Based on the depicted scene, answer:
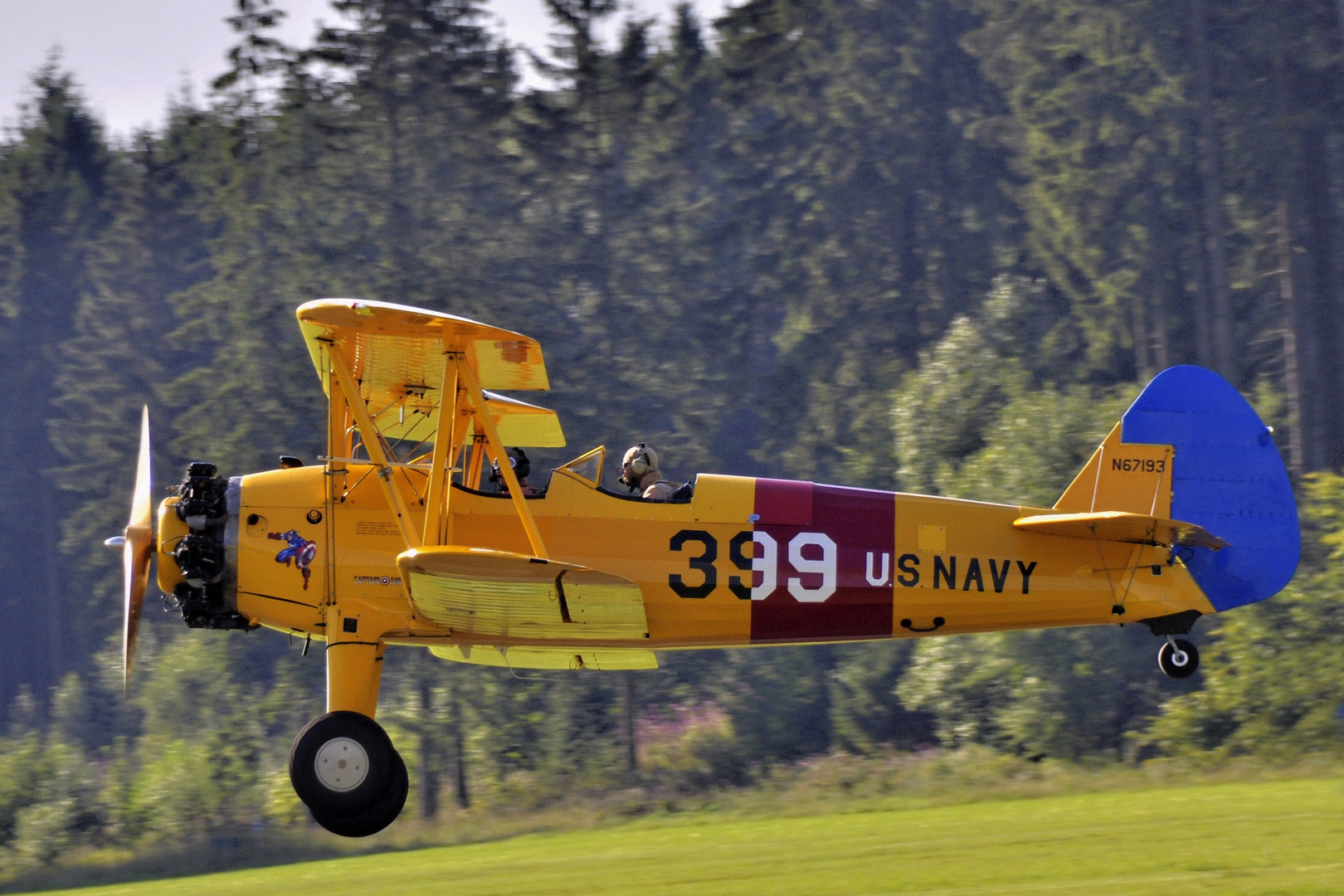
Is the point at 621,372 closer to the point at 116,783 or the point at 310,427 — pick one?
the point at 310,427

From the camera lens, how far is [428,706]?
23.7m

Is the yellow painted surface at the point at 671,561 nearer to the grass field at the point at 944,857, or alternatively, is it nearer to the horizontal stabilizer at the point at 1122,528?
the horizontal stabilizer at the point at 1122,528

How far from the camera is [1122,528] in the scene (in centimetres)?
935

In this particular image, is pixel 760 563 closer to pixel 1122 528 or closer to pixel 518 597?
pixel 518 597

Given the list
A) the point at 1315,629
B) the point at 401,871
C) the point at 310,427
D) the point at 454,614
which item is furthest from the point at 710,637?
the point at 310,427

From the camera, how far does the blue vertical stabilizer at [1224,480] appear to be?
31.8 feet

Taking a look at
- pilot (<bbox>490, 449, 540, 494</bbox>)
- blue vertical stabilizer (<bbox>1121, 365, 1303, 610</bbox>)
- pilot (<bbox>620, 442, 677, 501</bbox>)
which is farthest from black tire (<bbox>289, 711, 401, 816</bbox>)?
blue vertical stabilizer (<bbox>1121, 365, 1303, 610</bbox>)

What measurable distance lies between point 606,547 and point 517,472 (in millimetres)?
983

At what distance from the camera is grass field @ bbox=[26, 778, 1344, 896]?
366 inches

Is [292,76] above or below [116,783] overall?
above

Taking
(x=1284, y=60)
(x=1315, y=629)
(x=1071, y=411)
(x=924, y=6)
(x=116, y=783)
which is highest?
(x=924, y=6)

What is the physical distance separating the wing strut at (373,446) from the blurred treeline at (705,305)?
42.5 ft

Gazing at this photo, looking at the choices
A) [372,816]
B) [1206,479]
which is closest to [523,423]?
[372,816]

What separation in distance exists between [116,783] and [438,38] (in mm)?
17321
